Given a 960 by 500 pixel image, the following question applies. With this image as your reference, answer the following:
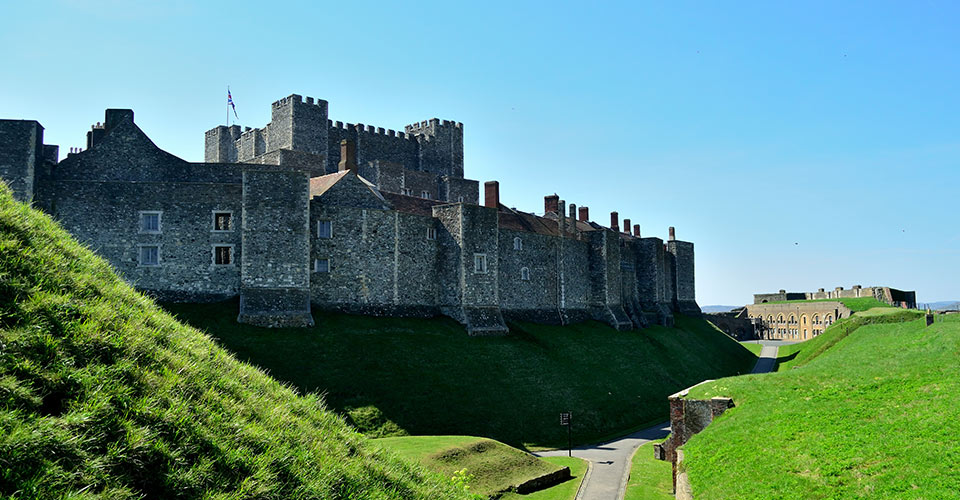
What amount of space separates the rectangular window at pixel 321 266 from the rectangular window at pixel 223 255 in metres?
4.73

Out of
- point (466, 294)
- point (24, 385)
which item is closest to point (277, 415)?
point (24, 385)

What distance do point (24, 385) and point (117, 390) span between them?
0.96 m

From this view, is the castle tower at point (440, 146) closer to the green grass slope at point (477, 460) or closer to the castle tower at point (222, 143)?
the castle tower at point (222, 143)

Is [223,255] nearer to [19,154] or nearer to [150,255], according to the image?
[150,255]

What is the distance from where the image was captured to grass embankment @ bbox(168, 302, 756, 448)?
3147 centimetres

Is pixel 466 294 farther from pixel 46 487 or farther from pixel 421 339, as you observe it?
pixel 46 487

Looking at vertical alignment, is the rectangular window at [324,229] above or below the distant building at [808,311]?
above

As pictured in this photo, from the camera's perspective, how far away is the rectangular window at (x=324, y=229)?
3903 cm

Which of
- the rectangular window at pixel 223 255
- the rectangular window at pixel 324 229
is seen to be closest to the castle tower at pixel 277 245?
the rectangular window at pixel 223 255

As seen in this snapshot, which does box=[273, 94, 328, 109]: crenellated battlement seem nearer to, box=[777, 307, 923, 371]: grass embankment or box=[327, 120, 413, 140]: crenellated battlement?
box=[327, 120, 413, 140]: crenellated battlement

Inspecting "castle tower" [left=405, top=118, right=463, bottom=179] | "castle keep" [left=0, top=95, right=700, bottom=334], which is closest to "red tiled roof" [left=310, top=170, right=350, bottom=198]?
"castle keep" [left=0, top=95, right=700, bottom=334]

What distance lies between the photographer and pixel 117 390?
776cm

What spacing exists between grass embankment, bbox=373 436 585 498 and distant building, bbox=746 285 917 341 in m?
81.2

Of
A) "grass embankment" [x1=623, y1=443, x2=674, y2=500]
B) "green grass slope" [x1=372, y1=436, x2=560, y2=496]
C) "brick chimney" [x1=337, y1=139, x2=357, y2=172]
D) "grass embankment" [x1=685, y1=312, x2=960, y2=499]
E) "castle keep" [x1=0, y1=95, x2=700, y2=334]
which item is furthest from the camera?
"brick chimney" [x1=337, y1=139, x2=357, y2=172]
